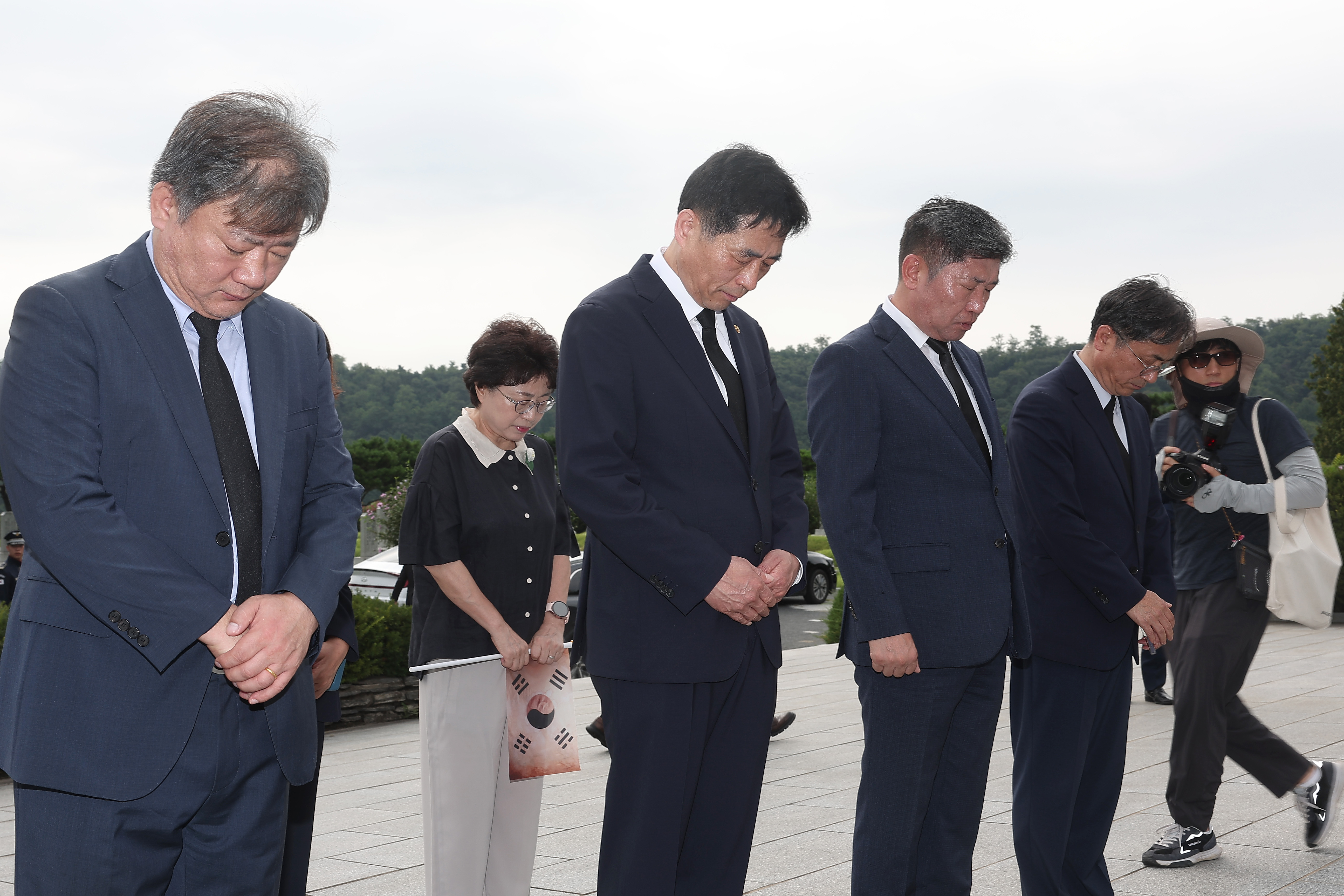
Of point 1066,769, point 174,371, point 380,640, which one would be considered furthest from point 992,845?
point 380,640

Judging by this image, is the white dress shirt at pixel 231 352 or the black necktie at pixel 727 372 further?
the black necktie at pixel 727 372

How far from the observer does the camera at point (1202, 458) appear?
4.62 metres

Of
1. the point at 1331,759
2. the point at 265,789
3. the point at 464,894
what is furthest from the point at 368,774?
the point at 1331,759

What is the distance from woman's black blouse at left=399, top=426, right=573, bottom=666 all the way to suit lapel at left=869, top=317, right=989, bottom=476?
4.12ft

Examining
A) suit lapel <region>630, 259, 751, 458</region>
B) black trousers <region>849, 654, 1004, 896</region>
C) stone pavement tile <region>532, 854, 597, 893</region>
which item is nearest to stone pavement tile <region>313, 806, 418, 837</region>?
stone pavement tile <region>532, 854, 597, 893</region>

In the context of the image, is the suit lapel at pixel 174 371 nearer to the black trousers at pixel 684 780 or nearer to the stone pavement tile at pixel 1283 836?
the black trousers at pixel 684 780

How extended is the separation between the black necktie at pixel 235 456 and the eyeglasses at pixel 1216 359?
3.93 metres

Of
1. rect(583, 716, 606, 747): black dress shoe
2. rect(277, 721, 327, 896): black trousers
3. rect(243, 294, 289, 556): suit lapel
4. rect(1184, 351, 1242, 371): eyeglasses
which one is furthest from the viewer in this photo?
rect(583, 716, 606, 747): black dress shoe

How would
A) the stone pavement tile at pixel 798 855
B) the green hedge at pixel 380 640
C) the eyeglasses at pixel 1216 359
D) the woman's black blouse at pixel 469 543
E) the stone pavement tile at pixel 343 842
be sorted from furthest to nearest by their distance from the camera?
1. the green hedge at pixel 380 640
2. the stone pavement tile at pixel 343 842
3. the eyeglasses at pixel 1216 359
4. the stone pavement tile at pixel 798 855
5. the woman's black blouse at pixel 469 543

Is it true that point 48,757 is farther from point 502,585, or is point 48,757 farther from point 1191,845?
point 1191,845

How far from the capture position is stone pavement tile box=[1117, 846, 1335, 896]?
4.11 metres

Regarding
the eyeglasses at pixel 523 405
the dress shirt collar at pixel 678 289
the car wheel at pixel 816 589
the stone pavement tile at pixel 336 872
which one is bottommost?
the car wheel at pixel 816 589

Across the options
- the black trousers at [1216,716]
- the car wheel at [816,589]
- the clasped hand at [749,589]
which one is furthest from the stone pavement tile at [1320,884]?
the car wheel at [816,589]

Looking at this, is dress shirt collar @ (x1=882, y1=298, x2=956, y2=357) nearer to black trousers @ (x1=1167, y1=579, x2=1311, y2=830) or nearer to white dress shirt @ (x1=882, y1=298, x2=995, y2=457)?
white dress shirt @ (x1=882, y1=298, x2=995, y2=457)
